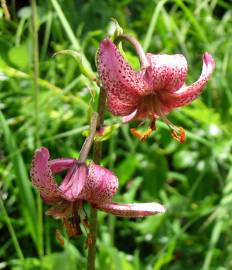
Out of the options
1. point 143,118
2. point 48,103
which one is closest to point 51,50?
point 48,103

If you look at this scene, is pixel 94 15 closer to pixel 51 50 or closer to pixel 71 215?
pixel 51 50

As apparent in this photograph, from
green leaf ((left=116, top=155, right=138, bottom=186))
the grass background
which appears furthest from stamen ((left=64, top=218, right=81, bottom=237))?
green leaf ((left=116, top=155, right=138, bottom=186))

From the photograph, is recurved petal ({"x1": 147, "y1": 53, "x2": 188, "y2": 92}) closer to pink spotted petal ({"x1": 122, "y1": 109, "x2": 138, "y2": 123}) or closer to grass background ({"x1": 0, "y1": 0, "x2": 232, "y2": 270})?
pink spotted petal ({"x1": 122, "y1": 109, "x2": 138, "y2": 123})

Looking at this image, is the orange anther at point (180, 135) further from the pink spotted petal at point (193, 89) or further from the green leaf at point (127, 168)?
the green leaf at point (127, 168)

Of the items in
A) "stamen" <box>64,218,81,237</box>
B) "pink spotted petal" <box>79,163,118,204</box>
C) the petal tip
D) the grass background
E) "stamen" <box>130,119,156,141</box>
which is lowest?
the grass background

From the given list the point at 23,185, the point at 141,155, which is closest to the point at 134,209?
the point at 23,185

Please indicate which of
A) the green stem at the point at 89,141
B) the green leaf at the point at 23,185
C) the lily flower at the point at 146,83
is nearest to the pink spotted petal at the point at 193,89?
the lily flower at the point at 146,83
